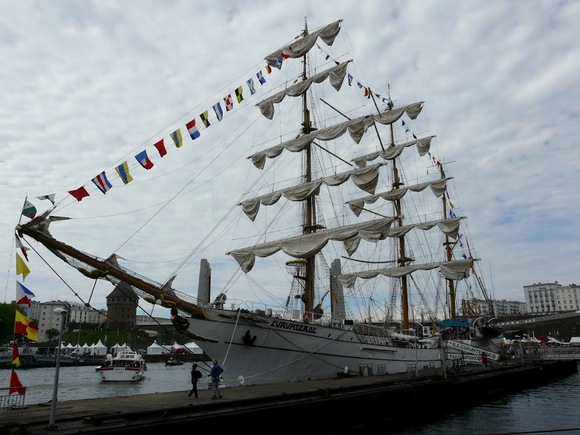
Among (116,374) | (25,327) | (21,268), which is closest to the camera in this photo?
(25,327)

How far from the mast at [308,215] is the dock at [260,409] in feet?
15.4

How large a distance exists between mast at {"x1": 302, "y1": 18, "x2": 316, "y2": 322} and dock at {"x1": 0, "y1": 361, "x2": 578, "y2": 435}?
15.4ft

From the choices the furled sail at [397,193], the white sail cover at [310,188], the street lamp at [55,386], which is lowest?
the street lamp at [55,386]

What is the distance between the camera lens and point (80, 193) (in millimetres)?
15820

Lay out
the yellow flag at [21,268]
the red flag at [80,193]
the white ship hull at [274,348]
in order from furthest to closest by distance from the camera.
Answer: the white ship hull at [274,348]
the red flag at [80,193]
the yellow flag at [21,268]

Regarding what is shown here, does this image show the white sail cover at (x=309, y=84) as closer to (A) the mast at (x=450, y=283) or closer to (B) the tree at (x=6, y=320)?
(A) the mast at (x=450, y=283)

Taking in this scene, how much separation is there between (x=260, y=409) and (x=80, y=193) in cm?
907

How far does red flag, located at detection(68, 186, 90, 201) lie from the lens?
51.6 ft

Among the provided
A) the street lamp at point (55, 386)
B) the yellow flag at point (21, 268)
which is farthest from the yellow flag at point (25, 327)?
the yellow flag at point (21, 268)

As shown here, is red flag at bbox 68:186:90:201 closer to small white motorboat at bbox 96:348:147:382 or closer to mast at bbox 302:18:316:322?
mast at bbox 302:18:316:322

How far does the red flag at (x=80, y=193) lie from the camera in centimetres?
1573

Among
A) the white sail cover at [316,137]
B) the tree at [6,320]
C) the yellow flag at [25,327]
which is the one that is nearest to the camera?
the yellow flag at [25,327]

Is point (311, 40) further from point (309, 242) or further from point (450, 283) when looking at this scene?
point (450, 283)

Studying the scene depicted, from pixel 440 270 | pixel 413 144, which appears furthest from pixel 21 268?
pixel 413 144
